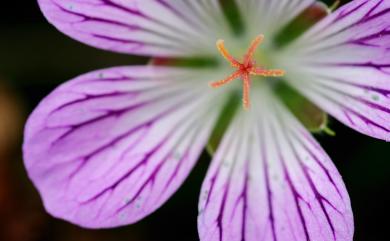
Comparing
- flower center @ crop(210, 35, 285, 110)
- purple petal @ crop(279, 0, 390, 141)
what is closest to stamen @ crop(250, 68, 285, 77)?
flower center @ crop(210, 35, 285, 110)

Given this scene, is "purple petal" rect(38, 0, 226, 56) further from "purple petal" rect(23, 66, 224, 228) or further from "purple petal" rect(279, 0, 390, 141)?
"purple petal" rect(279, 0, 390, 141)

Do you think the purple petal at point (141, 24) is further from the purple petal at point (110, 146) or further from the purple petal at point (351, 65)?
the purple petal at point (351, 65)

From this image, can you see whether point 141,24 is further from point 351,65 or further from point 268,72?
point 351,65

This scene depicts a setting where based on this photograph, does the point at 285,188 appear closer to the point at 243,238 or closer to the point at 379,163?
the point at 243,238

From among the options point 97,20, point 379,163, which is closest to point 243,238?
point 97,20

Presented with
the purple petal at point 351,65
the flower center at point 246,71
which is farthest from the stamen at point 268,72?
the purple petal at point 351,65

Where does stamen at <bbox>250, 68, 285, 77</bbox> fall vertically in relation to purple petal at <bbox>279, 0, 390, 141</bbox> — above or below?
above

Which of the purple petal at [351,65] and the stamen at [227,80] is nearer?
the purple petal at [351,65]

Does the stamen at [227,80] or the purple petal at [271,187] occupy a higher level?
the stamen at [227,80]
